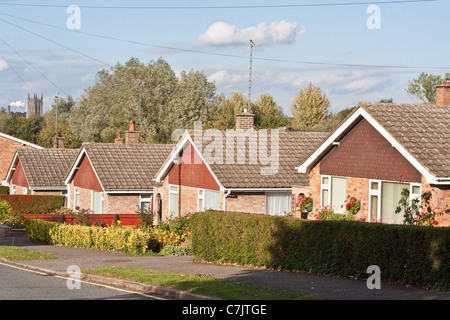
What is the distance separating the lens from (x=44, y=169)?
5259cm

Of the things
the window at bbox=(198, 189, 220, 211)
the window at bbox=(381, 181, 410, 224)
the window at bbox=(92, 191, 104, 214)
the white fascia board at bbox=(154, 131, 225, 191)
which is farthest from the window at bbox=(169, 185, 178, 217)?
the window at bbox=(381, 181, 410, 224)

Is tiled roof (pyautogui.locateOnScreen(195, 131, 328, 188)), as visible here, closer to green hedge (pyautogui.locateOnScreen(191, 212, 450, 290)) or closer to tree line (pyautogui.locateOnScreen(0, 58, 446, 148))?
green hedge (pyautogui.locateOnScreen(191, 212, 450, 290))

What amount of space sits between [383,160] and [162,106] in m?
68.0

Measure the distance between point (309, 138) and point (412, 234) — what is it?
1916cm

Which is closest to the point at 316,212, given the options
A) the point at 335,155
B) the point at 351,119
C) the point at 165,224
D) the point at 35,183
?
the point at 335,155

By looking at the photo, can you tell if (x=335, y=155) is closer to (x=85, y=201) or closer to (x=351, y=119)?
(x=351, y=119)

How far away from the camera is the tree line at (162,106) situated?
8994cm

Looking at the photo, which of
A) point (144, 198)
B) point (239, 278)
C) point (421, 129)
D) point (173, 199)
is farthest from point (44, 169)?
point (239, 278)

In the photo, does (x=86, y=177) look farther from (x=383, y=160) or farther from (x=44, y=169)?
(x=383, y=160)

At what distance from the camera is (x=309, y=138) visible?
35250mm

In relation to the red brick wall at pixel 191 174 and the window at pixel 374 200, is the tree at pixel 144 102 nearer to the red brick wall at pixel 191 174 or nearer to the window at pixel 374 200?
the red brick wall at pixel 191 174

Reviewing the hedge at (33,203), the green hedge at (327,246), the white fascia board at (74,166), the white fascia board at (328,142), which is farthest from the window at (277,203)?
the hedge at (33,203)

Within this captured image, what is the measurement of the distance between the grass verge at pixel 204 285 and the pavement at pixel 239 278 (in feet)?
1.10
